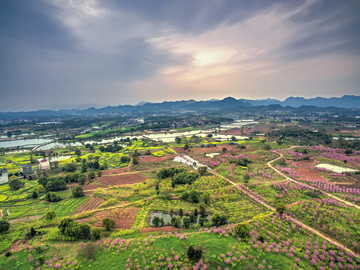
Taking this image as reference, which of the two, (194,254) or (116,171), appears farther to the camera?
(116,171)

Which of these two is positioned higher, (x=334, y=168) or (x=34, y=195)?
(x=34, y=195)

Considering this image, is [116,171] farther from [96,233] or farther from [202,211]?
[202,211]

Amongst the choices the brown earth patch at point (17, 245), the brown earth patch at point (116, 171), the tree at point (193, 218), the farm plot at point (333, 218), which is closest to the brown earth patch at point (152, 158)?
the brown earth patch at point (116, 171)

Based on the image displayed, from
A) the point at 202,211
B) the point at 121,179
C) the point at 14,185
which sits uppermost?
the point at 14,185

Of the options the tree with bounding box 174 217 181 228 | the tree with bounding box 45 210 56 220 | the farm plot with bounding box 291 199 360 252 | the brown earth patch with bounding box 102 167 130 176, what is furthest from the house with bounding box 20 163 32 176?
the farm plot with bounding box 291 199 360 252

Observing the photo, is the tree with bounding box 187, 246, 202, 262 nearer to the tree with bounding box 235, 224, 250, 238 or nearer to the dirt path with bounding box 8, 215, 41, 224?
the tree with bounding box 235, 224, 250, 238

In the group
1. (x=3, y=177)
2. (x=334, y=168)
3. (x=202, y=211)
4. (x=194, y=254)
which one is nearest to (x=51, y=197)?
(x=3, y=177)

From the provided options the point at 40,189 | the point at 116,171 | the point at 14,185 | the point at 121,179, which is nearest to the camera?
the point at 40,189
